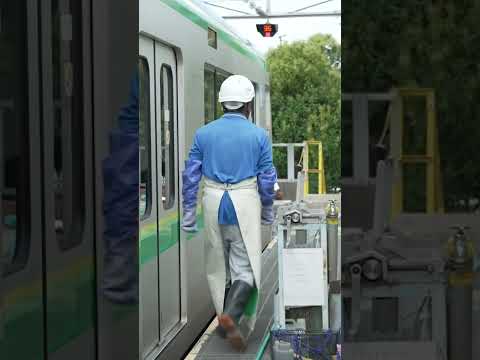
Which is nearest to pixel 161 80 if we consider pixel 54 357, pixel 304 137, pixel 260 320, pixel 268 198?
pixel 268 198

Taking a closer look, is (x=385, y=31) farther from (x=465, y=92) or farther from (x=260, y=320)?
(x=260, y=320)

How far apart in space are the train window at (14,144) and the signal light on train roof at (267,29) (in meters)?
13.0

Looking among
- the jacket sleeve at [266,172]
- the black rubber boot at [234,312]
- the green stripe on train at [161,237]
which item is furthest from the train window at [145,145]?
the black rubber boot at [234,312]

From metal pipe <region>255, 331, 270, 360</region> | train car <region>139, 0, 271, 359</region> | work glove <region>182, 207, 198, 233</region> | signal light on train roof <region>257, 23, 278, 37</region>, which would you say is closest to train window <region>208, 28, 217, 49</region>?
train car <region>139, 0, 271, 359</region>

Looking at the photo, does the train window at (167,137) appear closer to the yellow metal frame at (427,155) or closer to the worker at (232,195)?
the worker at (232,195)

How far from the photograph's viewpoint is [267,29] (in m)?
14.7

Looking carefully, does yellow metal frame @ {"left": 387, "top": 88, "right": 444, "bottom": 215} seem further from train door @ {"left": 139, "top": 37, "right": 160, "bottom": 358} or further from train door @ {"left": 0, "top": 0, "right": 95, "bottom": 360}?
train door @ {"left": 139, "top": 37, "right": 160, "bottom": 358}

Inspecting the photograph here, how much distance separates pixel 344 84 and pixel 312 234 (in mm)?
4203

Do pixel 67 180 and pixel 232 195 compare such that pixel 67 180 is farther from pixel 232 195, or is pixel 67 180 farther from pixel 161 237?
pixel 232 195

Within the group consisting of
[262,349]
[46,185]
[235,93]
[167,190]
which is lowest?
[262,349]

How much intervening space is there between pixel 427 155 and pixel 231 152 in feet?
12.7

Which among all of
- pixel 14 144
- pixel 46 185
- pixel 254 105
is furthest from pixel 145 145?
pixel 254 105

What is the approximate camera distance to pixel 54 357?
1.89 metres

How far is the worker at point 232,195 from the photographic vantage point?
5715 millimetres
